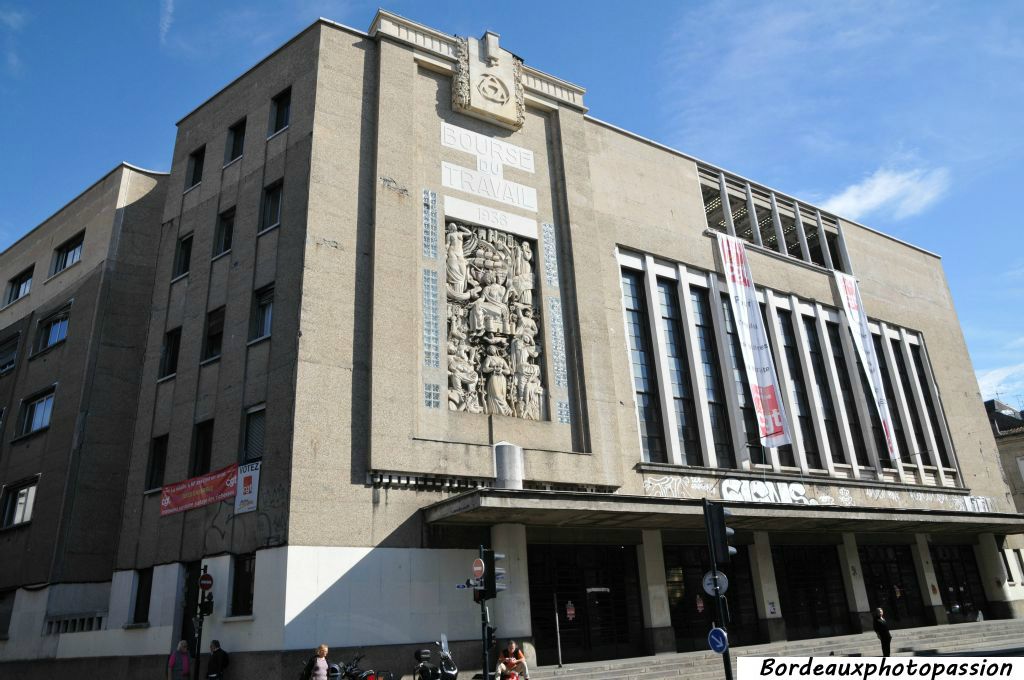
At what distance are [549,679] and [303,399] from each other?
8916 millimetres

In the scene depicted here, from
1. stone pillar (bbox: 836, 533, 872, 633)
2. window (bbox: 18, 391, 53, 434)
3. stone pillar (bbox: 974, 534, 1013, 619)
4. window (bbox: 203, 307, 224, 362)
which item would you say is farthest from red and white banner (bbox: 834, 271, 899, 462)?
window (bbox: 18, 391, 53, 434)

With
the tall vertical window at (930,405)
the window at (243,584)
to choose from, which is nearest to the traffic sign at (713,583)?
the window at (243,584)

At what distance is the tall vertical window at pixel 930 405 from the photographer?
3553cm

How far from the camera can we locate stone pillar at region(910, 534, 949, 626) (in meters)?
29.4

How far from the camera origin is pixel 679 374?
90.5 ft

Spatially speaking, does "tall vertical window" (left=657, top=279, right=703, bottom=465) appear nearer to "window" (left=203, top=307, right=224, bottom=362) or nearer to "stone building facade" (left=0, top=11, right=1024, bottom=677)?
"stone building facade" (left=0, top=11, right=1024, bottom=677)

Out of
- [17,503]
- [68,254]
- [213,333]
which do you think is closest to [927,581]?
[213,333]

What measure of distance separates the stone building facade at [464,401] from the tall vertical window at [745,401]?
180 mm

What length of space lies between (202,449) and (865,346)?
88.7ft

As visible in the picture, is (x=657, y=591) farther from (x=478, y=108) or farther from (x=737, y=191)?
(x=737, y=191)

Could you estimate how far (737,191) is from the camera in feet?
112

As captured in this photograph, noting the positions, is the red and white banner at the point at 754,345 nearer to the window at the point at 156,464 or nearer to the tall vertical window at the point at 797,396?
the tall vertical window at the point at 797,396

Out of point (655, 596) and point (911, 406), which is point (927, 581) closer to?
point (911, 406)

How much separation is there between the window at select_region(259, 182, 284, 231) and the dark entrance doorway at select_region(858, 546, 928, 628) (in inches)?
940
